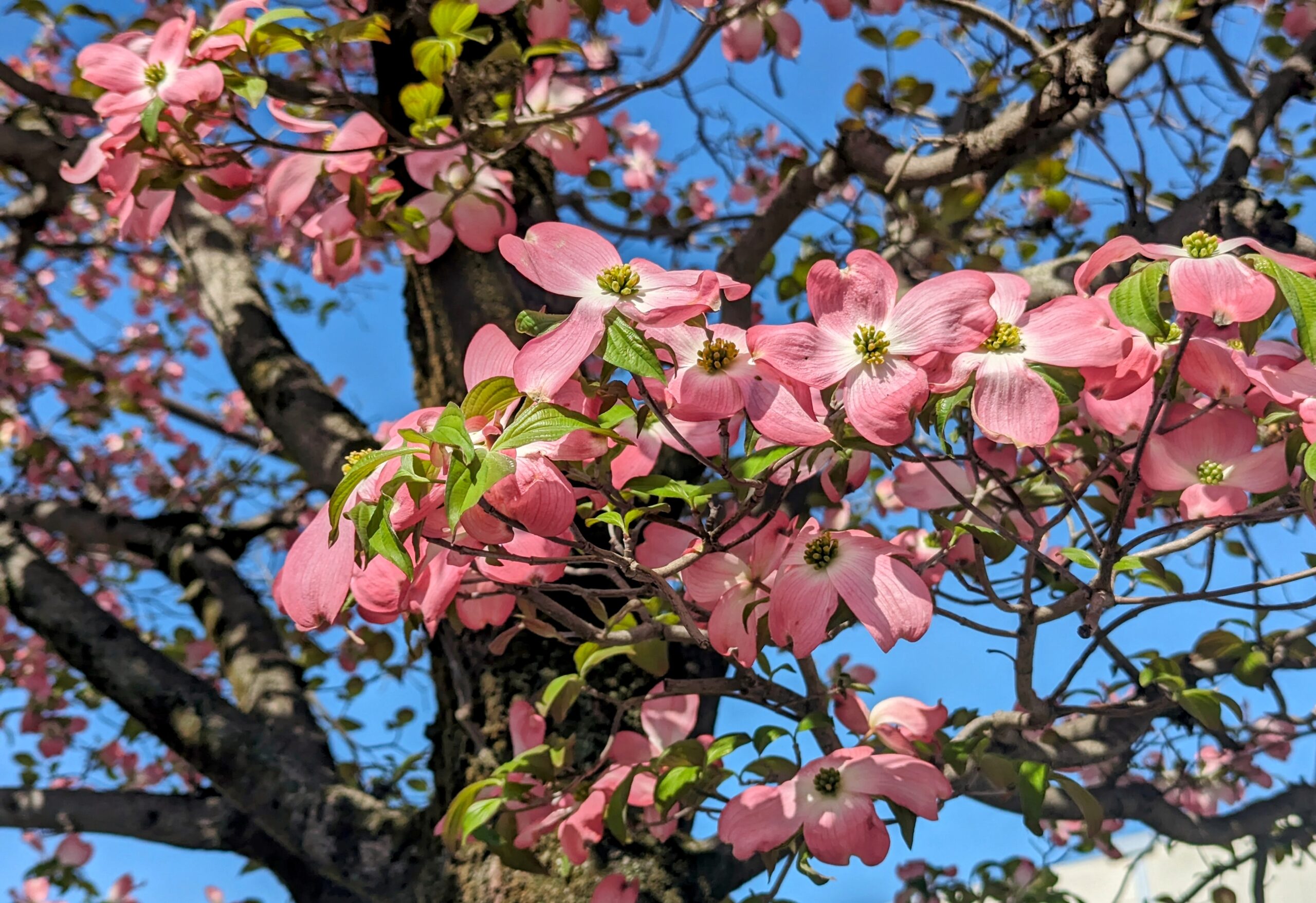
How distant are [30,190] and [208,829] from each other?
1.59m

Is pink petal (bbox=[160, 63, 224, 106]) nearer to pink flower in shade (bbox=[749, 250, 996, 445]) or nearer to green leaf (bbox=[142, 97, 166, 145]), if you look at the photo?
green leaf (bbox=[142, 97, 166, 145])

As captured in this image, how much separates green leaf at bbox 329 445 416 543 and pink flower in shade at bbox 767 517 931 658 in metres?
0.28

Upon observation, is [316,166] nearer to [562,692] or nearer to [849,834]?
[562,692]

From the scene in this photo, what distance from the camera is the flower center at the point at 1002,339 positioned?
606 mm

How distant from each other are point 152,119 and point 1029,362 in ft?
2.70

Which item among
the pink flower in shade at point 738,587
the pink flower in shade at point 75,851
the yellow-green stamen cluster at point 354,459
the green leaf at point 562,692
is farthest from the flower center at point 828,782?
the pink flower in shade at point 75,851

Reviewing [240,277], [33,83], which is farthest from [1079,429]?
[240,277]

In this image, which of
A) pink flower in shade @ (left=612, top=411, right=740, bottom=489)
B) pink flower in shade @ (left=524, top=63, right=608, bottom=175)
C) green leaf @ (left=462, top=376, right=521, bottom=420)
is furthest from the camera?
pink flower in shade @ (left=524, top=63, right=608, bottom=175)

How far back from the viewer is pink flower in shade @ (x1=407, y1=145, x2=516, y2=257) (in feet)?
→ 3.97

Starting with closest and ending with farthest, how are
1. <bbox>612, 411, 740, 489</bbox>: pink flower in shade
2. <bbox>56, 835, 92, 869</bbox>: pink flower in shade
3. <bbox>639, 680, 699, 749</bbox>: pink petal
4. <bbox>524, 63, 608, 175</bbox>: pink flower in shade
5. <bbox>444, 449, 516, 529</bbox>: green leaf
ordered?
<bbox>444, 449, 516, 529</bbox>: green leaf
<bbox>612, 411, 740, 489</bbox>: pink flower in shade
<bbox>639, 680, 699, 749</bbox>: pink petal
<bbox>524, 63, 608, 175</bbox>: pink flower in shade
<bbox>56, 835, 92, 869</bbox>: pink flower in shade

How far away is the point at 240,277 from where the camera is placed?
2.02m

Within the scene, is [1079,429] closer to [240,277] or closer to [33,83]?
[33,83]

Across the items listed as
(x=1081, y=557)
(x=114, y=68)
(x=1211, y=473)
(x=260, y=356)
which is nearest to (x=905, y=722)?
(x=1081, y=557)

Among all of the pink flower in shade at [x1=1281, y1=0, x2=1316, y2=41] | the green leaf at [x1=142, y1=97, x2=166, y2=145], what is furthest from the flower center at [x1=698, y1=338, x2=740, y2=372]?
the pink flower in shade at [x1=1281, y1=0, x2=1316, y2=41]
